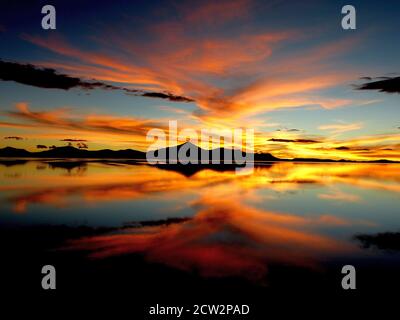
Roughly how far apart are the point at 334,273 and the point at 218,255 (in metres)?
3.08

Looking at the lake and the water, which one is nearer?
the lake

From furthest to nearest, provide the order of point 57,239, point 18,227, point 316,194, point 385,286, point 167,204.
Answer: point 316,194
point 167,204
point 18,227
point 57,239
point 385,286

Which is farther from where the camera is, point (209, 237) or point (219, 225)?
point (219, 225)

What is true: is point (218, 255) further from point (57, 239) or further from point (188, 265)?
point (57, 239)

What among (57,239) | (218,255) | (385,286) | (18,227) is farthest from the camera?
Result: (18,227)

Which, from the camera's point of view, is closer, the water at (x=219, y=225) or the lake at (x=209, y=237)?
the lake at (x=209, y=237)

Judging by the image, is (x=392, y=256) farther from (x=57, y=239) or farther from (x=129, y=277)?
(x=57, y=239)
